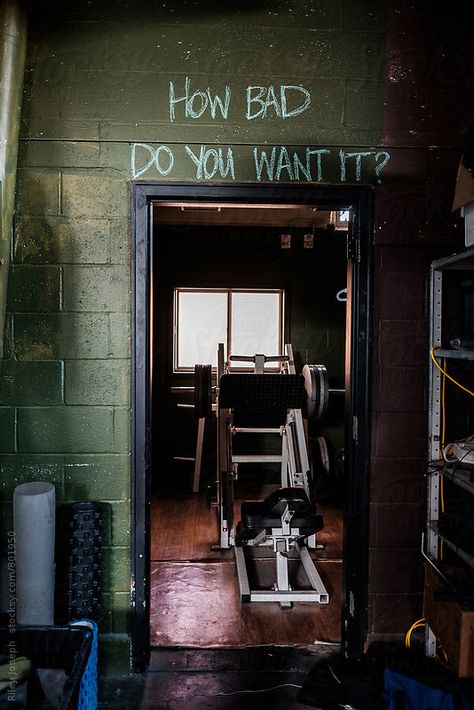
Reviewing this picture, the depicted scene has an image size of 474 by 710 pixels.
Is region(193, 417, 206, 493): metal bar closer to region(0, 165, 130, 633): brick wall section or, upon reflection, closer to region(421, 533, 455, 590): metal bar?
region(0, 165, 130, 633): brick wall section

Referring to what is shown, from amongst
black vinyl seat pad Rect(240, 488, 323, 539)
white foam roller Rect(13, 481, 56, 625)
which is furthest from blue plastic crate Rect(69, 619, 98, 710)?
black vinyl seat pad Rect(240, 488, 323, 539)

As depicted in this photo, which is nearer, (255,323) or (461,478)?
(461,478)

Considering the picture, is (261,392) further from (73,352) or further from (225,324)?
(225,324)

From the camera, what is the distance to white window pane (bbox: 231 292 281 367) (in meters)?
5.92

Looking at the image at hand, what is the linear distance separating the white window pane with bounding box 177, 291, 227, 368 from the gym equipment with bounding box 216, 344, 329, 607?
1.33 metres

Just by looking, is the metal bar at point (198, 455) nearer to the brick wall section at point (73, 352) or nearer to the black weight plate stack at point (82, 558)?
the brick wall section at point (73, 352)

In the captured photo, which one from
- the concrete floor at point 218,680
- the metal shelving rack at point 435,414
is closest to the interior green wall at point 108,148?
the concrete floor at point 218,680

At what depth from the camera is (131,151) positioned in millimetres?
2416

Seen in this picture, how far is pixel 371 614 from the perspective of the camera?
99.8 inches

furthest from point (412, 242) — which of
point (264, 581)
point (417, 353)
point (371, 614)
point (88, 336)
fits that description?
point (264, 581)

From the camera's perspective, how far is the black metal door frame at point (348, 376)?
243 centimetres

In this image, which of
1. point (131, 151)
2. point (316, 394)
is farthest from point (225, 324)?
point (131, 151)

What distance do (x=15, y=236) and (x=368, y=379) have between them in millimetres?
1593

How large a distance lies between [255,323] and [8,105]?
3.99 metres
